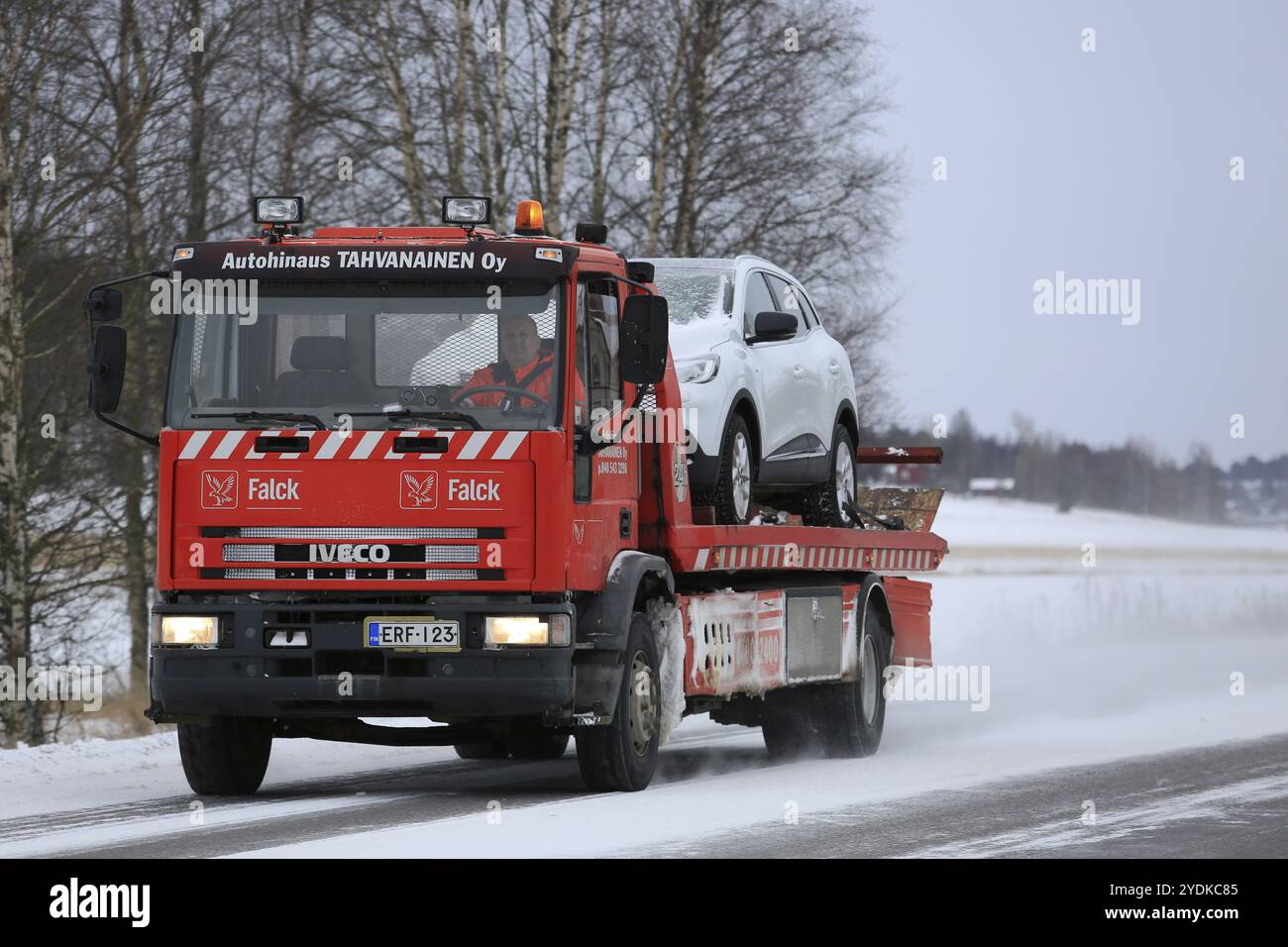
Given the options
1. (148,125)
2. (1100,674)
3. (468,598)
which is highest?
(148,125)

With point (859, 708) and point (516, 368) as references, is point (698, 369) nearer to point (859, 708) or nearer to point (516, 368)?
point (516, 368)

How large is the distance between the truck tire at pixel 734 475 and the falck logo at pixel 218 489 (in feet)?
10.5

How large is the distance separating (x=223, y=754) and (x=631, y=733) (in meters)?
2.19

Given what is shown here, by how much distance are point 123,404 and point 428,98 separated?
17.1 ft

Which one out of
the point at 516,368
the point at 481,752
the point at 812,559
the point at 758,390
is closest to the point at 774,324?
the point at 758,390

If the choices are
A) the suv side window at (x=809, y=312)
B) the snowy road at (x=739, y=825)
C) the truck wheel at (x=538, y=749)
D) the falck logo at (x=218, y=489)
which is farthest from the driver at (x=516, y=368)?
the suv side window at (x=809, y=312)

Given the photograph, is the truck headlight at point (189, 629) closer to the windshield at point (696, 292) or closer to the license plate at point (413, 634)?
the license plate at point (413, 634)

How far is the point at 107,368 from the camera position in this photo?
32.9 ft

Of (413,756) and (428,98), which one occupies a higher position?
(428,98)

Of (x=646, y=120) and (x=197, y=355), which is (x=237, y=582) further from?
(x=646, y=120)

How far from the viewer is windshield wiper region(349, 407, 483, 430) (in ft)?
32.7

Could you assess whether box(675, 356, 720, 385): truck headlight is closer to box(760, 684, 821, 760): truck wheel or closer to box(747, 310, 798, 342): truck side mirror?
box(747, 310, 798, 342): truck side mirror
